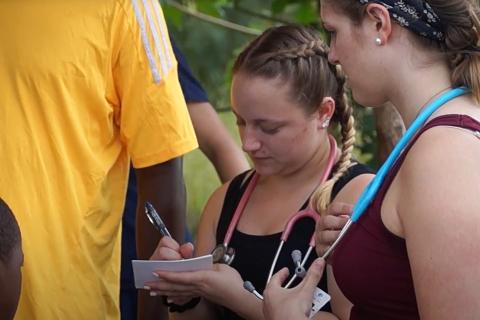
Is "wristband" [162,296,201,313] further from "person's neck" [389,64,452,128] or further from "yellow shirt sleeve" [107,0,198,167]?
"person's neck" [389,64,452,128]

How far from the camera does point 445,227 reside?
1.87m

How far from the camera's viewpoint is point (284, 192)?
295cm

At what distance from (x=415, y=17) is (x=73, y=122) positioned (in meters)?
1.04

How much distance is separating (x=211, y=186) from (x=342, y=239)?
176 inches

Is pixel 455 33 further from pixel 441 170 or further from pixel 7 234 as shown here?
pixel 7 234

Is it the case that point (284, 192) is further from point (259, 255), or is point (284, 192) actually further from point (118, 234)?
point (118, 234)

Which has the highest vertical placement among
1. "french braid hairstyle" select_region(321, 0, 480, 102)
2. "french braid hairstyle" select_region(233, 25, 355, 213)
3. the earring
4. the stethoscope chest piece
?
"french braid hairstyle" select_region(321, 0, 480, 102)

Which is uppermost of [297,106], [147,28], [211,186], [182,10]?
[147,28]

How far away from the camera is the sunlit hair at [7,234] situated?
229cm

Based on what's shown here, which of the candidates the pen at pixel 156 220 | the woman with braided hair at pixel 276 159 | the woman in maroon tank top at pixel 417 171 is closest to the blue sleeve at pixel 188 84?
the woman with braided hair at pixel 276 159

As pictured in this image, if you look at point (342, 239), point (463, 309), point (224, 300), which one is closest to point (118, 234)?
point (224, 300)

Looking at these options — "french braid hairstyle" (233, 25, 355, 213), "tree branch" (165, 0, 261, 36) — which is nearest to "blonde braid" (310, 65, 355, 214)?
"french braid hairstyle" (233, 25, 355, 213)

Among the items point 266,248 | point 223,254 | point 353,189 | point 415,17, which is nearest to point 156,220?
point 223,254

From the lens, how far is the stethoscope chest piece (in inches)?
112
